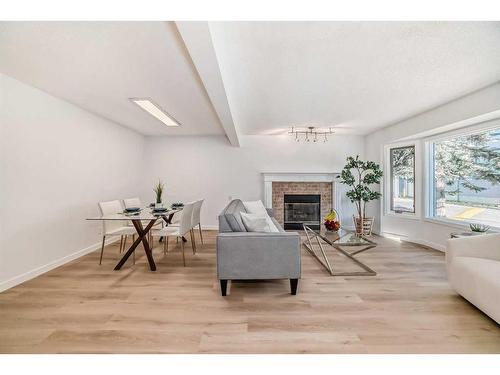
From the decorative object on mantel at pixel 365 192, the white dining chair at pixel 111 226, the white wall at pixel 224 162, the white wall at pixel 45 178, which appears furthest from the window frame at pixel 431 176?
the white wall at pixel 45 178

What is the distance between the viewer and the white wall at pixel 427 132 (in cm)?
309

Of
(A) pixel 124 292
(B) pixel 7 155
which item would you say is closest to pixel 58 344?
(A) pixel 124 292

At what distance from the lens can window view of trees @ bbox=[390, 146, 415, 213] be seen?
4.80m

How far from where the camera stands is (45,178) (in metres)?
3.16

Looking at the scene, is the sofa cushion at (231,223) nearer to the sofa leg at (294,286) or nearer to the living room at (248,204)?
the living room at (248,204)

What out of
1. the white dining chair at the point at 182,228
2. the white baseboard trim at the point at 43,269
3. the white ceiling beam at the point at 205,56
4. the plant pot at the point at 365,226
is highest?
the white ceiling beam at the point at 205,56

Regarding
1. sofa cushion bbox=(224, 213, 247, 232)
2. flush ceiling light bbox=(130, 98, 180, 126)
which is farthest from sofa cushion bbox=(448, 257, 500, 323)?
flush ceiling light bbox=(130, 98, 180, 126)

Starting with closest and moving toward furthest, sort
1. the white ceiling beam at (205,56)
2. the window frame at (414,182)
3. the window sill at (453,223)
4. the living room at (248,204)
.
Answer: the white ceiling beam at (205,56) → the living room at (248,204) → the window sill at (453,223) → the window frame at (414,182)

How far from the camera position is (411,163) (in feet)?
15.8

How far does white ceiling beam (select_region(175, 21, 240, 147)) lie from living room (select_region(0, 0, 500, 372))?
19mm

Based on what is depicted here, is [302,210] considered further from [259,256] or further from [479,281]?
[479,281]

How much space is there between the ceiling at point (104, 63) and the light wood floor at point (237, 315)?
227cm

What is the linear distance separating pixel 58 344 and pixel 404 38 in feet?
11.4
